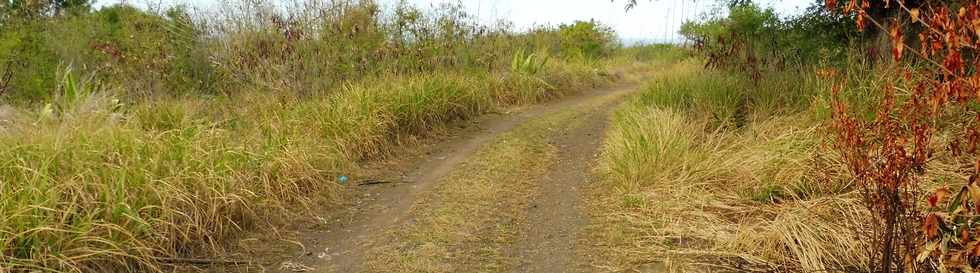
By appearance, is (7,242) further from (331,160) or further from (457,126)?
(457,126)

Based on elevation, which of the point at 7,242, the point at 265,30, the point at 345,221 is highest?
the point at 265,30

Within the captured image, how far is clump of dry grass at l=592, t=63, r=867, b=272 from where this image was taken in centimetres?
344

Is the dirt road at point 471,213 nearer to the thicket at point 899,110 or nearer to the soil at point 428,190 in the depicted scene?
the soil at point 428,190

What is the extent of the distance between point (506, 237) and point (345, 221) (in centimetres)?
114

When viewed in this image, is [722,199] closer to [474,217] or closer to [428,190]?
[474,217]

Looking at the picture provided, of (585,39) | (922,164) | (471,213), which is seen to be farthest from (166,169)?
(585,39)

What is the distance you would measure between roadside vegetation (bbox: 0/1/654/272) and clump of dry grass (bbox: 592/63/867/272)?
7.00ft

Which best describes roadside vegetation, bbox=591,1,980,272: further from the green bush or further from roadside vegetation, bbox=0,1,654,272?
the green bush

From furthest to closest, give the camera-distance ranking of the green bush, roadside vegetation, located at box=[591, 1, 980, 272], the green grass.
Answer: the green bush, the green grass, roadside vegetation, located at box=[591, 1, 980, 272]

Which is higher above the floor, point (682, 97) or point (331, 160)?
point (682, 97)

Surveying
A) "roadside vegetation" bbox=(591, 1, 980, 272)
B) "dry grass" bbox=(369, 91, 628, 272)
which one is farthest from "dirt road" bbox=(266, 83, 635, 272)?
"roadside vegetation" bbox=(591, 1, 980, 272)

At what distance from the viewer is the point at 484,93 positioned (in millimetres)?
8711

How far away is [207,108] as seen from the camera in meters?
6.86

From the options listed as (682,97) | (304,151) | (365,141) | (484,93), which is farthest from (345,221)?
(484,93)
